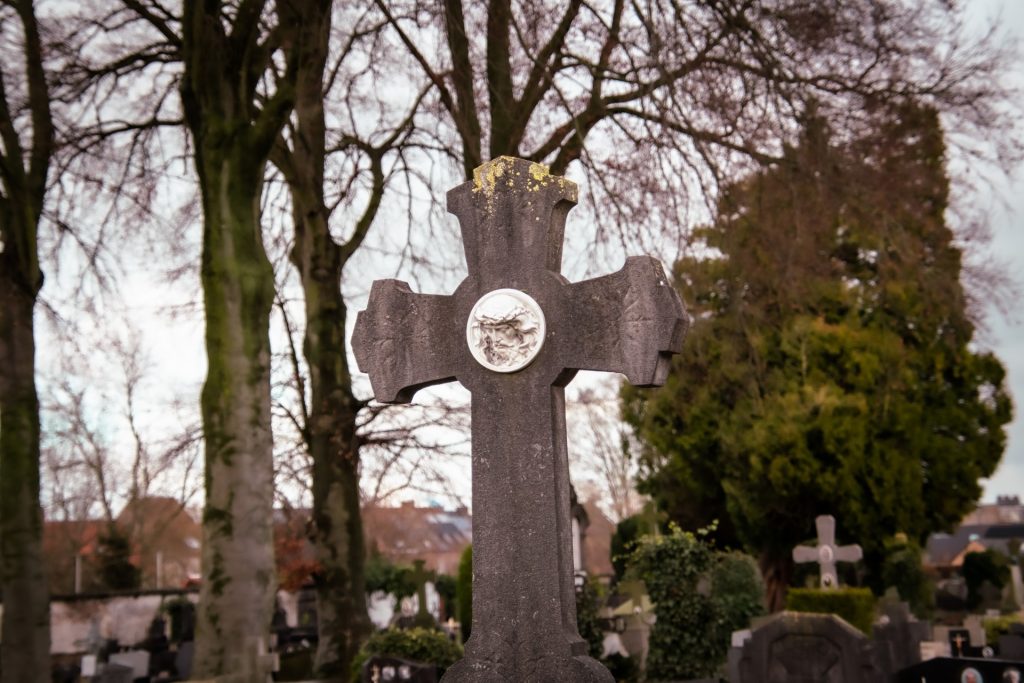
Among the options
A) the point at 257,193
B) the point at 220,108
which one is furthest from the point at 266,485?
the point at 220,108

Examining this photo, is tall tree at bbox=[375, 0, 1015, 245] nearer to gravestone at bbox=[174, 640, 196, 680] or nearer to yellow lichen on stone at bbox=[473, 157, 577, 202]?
yellow lichen on stone at bbox=[473, 157, 577, 202]

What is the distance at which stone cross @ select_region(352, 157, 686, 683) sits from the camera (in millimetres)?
4598

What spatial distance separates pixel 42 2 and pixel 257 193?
11.0 ft

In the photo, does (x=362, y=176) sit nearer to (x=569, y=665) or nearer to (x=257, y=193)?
(x=257, y=193)

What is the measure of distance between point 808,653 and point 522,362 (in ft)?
23.1

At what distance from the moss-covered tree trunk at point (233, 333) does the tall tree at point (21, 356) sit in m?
2.17

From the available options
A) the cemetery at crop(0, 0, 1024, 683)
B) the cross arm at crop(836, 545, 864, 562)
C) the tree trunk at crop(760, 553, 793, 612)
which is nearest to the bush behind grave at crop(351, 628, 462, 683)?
the cemetery at crop(0, 0, 1024, 683)

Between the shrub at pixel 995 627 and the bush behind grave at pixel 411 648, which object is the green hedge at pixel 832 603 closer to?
the shrub at pixel 995 627

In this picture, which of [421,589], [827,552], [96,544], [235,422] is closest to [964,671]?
[235,422]

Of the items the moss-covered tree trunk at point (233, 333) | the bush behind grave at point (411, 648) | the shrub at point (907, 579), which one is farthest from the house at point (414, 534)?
the moss-covered tree trunk at point (233, 333)

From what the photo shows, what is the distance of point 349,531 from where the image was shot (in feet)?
41.2

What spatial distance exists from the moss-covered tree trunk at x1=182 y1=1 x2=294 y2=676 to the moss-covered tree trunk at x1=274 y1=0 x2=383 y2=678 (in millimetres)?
2221

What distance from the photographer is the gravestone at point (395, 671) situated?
931cm

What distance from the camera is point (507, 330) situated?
16.1ft
